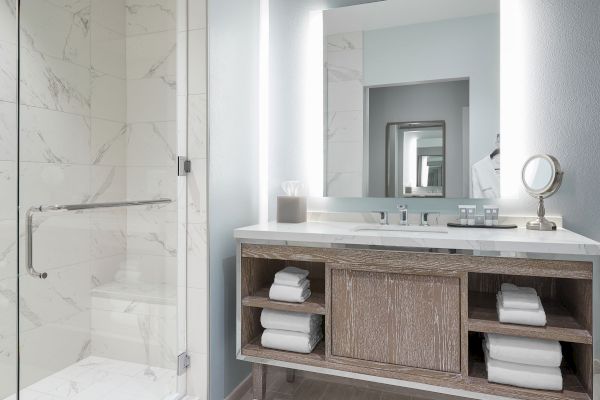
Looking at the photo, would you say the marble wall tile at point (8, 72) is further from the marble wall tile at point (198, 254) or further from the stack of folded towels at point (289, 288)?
the stack of folded towels at point (289, 288)

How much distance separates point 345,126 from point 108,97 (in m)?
1.24

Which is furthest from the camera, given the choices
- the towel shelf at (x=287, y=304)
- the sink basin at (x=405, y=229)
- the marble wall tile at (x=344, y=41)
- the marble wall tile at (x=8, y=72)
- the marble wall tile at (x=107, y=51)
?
the marble wall tile at (x=344, y=41)

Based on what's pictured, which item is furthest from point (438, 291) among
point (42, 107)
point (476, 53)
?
point (42, 107)

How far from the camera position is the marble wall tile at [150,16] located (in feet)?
4.98

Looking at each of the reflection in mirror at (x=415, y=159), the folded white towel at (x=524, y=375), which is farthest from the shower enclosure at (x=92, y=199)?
the folded white towel at (x=524, y=375)

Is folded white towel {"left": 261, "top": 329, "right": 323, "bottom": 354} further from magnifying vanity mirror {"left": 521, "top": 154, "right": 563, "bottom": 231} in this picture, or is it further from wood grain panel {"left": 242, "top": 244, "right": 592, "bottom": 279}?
magnifying vanity mirror {"left": 521, "top": 154, "right": 563, "bottom": 231}

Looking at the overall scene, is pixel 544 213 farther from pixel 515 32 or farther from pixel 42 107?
pixel 42 107

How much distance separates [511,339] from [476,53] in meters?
1.34

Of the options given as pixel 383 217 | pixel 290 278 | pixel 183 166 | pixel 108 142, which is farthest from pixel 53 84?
pixel 383 217

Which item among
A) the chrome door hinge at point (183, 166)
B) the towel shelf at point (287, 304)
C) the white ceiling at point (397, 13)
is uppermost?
the white ceiling at point (397, 13)

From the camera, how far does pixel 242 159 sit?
2.11m

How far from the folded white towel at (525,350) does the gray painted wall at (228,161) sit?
1.13m

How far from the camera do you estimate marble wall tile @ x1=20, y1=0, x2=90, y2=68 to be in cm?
116

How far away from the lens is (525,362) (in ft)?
4.84
